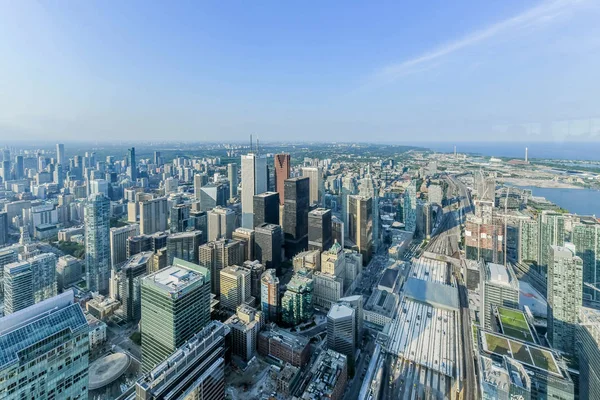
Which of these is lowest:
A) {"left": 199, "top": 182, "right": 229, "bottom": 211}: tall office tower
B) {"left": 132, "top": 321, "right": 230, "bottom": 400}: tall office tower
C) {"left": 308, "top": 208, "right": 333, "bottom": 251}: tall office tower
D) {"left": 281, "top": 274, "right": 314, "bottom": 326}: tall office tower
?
{"left": 281, "top": 274, "right": 314, "bottom": 326}: tall office tower

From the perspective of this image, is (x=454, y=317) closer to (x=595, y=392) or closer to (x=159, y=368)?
(x=595, y=392)

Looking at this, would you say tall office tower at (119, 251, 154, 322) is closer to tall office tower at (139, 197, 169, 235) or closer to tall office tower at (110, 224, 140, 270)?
tall office tower at (110, 224, 140, 270)

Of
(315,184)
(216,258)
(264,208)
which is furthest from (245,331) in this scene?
(315,184)

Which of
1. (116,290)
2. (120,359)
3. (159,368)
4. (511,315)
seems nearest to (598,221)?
(511,315)

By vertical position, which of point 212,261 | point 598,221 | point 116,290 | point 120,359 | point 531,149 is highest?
point 531,149

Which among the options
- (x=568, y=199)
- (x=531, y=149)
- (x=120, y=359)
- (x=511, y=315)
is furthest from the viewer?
(x=531, y=149)

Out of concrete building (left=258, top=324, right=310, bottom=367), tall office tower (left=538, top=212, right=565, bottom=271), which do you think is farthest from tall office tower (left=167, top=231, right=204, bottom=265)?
tall office tower (left=538, top=212, right=565, bottom=271)

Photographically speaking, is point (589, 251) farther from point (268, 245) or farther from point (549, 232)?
point (268, 245)
